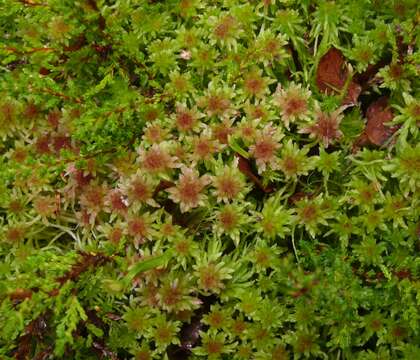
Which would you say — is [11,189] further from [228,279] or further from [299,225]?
[299,225]

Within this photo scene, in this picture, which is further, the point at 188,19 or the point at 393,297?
the point at 188,19

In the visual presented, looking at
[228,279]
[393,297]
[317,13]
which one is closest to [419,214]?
[393,297]

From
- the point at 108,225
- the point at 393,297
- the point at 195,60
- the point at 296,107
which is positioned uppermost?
the point at 195,60

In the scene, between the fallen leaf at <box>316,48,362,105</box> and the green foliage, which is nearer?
the green foliage

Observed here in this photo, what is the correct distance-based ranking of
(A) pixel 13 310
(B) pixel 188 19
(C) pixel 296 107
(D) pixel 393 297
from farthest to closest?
(B) pixel 188 19 → (C) pixel 296 107 → (D) pixel 393 297 → (A) pixel 13 310

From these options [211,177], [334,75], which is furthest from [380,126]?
[211,177]

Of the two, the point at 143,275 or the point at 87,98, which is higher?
the point at 87,98

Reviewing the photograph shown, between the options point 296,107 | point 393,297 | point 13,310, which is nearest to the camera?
point 13,310
